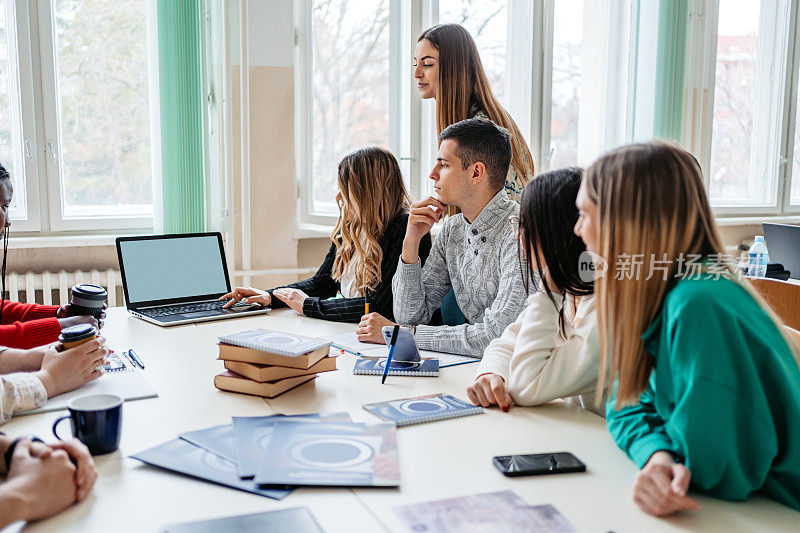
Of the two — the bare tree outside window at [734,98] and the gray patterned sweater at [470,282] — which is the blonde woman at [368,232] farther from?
the bare tree outside window at [734,98]

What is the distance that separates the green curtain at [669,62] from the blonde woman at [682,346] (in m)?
3.38

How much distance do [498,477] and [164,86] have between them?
8.90 feet

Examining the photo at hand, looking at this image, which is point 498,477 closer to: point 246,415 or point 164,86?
point 246,415

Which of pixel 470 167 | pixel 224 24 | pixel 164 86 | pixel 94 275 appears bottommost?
pixel 94 275

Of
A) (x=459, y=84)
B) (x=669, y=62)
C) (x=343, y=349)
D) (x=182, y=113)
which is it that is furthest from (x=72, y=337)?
(x=669, y=62)

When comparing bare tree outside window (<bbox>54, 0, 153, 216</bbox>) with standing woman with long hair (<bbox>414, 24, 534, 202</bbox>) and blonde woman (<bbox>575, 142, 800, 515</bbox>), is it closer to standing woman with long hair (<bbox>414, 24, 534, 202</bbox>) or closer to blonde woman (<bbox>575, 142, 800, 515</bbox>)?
standing woman with long hair (<bbox>414, 24, 534, 202</bbox>)

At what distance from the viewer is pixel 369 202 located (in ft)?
7.50

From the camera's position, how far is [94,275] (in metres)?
3.10

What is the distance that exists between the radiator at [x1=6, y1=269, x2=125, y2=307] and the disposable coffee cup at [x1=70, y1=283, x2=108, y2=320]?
1.37 m

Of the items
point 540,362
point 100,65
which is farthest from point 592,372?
point 100,65

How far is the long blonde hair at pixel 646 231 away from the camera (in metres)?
0.99

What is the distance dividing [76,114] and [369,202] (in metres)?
1.81

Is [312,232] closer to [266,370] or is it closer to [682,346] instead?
[266,370]

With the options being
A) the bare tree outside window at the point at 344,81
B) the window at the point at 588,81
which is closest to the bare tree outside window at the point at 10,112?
the bare tree outside window at the point at 344,81
